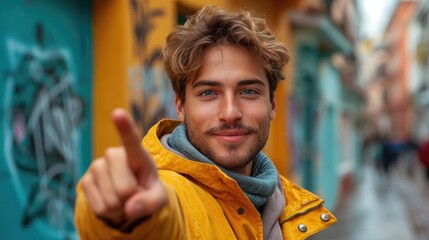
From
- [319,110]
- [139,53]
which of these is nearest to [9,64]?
[139,53]

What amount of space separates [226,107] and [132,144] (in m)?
0.68

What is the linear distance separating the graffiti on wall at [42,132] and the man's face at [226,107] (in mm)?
2125

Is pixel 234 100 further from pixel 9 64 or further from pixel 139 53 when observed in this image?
pixel 139 53

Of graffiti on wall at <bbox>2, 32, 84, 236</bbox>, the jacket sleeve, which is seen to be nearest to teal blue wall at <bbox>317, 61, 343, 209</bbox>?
graffiti on wall at <bbox>2, 32, 84, 236</bbox>

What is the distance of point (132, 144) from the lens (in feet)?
3.25

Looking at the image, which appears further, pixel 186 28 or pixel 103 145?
pixel 103 145

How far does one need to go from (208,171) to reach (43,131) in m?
2.52

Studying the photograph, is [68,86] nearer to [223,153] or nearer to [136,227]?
[223,153]

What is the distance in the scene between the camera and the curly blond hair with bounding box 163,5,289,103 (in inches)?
66.0

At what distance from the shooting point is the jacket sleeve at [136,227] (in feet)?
3.43

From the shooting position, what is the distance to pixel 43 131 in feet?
12.4

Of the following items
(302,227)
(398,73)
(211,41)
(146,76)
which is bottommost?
(302,227)

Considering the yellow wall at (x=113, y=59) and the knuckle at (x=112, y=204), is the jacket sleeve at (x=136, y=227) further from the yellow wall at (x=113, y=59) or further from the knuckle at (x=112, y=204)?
the yellow wall at (x=113, y=59)

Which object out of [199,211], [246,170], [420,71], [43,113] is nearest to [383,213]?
[43,113]
